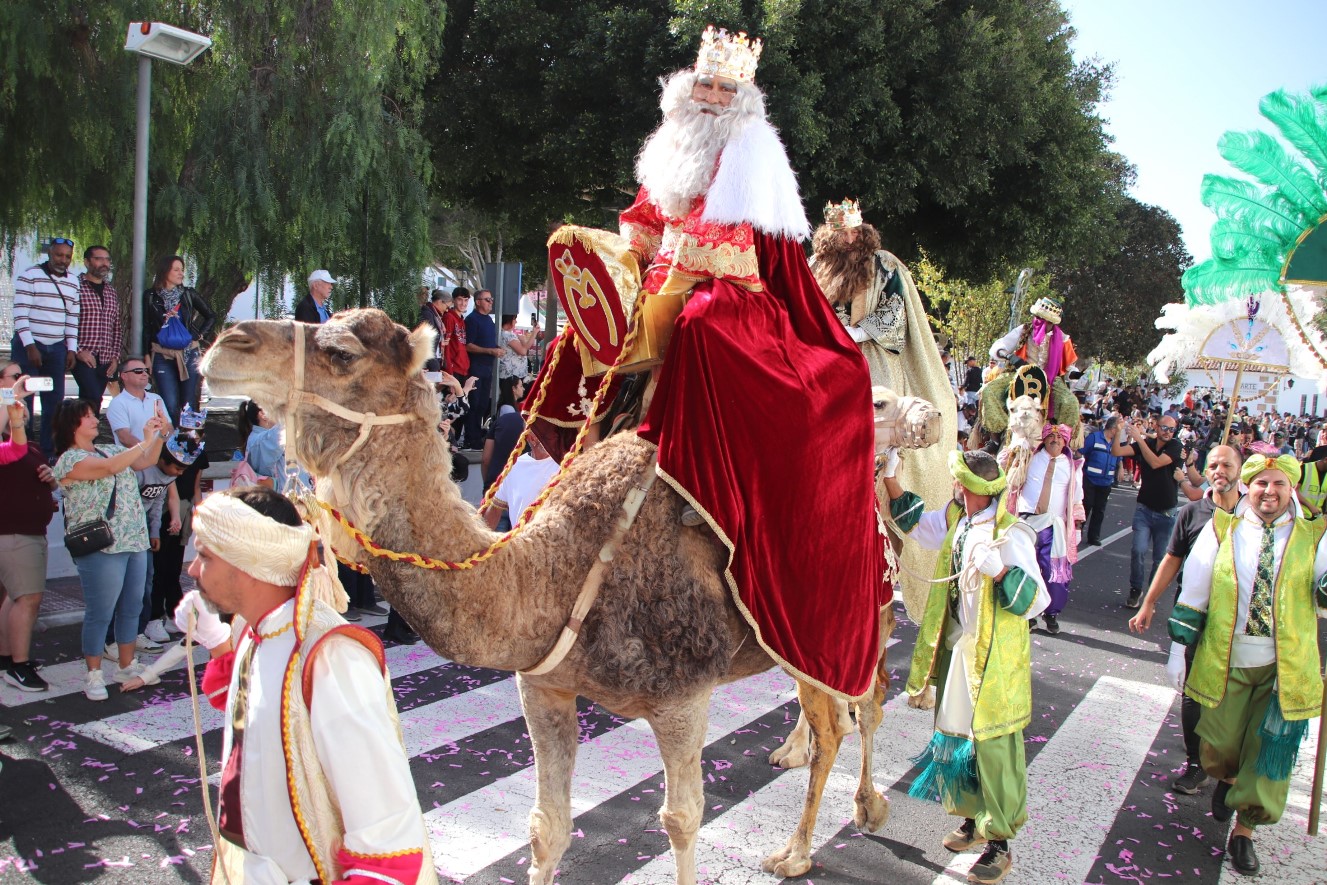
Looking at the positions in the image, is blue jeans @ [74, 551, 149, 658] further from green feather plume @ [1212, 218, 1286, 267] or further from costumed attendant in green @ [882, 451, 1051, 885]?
green feather plume @ [1212, 218, 1286, 267]

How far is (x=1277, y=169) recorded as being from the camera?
591cm

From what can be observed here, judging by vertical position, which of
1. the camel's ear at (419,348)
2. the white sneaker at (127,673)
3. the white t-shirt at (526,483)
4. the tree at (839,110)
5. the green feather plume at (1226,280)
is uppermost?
the tree at (839,110)

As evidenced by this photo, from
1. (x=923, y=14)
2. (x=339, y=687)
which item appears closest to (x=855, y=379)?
(x=339, y=687)

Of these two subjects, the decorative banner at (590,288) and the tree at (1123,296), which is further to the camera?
the tree at (1123,296)

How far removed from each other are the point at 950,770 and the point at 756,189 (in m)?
2.97

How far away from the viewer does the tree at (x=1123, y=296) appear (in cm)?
3944

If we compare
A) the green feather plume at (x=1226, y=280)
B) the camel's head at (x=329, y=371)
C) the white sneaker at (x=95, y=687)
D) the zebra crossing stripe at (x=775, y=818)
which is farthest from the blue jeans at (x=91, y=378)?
the green feather plume at (x=1226, y=280)

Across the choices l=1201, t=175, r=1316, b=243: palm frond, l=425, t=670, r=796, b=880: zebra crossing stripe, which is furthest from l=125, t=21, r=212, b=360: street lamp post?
l=1201, t=175, r=1316, b=243: palm frond

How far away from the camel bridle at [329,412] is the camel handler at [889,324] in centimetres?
357

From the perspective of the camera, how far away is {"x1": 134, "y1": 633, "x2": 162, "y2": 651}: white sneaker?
295 inches

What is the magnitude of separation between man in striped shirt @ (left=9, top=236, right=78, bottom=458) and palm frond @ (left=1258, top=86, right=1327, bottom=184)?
11.1 meters

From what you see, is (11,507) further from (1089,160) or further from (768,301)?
(1089,160)

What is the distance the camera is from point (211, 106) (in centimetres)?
1398

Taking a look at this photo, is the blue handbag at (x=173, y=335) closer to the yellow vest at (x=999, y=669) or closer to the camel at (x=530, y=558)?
the camel at (x=530, y=558)
